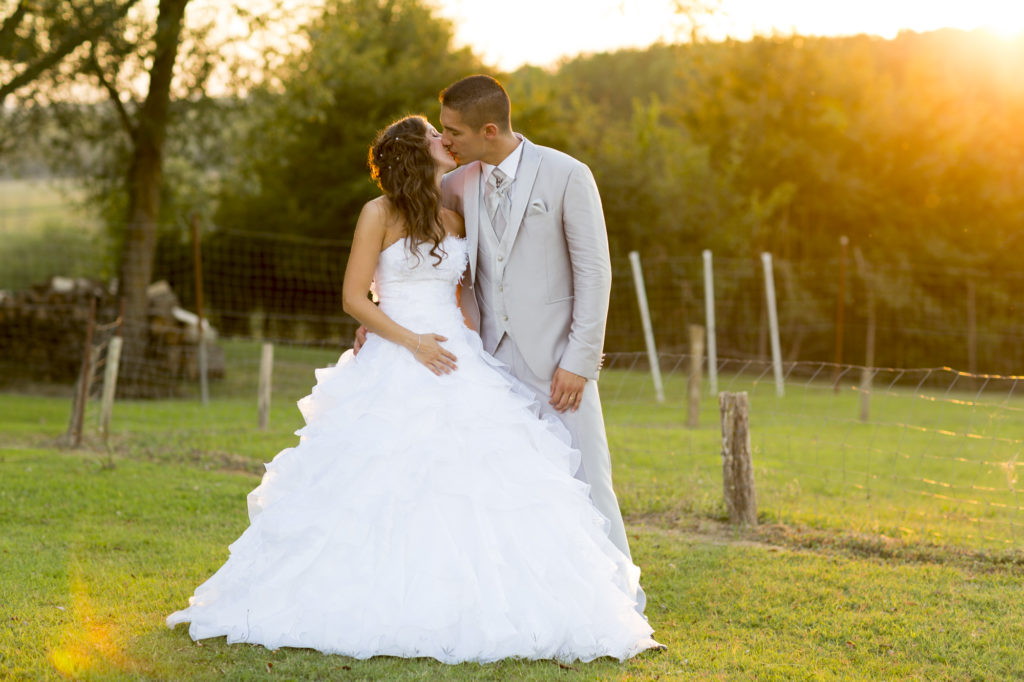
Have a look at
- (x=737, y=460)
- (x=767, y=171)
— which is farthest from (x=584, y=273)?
(x=767, y=171)

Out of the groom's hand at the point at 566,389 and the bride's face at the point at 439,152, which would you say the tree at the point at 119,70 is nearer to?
the bride's face at the point at 439,152

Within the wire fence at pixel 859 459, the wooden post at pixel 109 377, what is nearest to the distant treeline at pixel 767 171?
the wire fence at pixel 859 459

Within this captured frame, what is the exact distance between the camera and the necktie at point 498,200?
4.15 metres

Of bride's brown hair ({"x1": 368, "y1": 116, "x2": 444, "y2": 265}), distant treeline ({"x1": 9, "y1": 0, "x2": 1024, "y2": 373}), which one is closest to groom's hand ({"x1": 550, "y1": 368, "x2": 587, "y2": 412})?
bride's brown hair ({"x1": 368, "y1": 116, "x2": 444, "y2": 265})

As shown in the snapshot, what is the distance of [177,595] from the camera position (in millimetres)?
4613

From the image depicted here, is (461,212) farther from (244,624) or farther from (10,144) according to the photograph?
(10,144)

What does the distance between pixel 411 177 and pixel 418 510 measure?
1.33m

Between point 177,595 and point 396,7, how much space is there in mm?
19635

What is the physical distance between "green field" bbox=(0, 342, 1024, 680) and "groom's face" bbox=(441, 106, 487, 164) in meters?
1.98

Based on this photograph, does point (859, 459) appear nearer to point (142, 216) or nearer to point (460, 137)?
point (460, 137)

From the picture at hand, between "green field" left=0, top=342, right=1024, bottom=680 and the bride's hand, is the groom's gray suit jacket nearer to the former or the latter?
the bride's hand

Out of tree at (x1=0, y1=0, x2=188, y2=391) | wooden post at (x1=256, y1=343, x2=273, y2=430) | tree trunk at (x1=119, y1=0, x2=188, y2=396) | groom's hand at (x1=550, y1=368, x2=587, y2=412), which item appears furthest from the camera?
tree trunk at (x1=119, y1=0, x2=188, y2=396)

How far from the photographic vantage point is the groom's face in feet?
13.2

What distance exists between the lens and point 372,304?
4.15m
